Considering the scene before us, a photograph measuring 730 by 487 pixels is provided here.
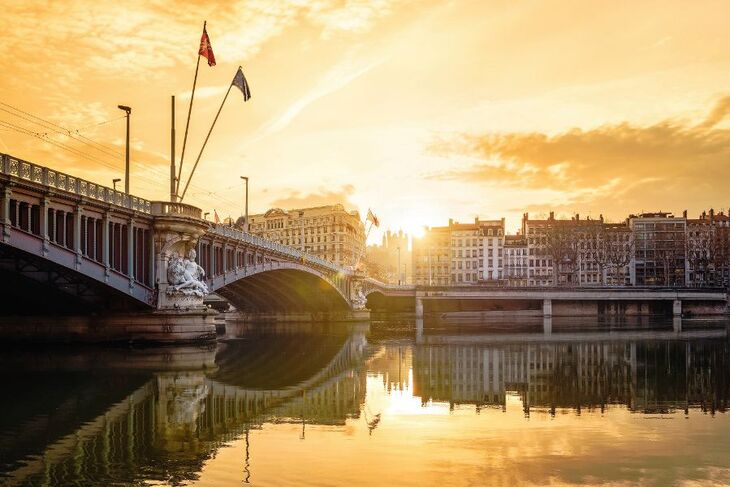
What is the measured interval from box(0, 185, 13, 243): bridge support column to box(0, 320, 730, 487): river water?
755cm

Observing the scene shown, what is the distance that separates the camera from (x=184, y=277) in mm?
57500

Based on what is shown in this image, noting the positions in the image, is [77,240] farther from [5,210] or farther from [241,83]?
[241,83]

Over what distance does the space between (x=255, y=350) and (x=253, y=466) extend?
41881 millimetres

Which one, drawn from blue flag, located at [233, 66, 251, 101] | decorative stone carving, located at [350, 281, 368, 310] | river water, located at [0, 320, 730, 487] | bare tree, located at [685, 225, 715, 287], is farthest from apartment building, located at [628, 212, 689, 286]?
blue flag, located at [233, 66, 251, 101]

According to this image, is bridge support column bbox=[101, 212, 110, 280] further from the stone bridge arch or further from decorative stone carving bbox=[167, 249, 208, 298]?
the stone bridge arch

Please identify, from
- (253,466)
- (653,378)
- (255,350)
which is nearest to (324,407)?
(253,466)

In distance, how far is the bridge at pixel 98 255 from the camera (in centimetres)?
4484

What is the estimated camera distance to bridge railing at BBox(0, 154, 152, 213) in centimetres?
4322

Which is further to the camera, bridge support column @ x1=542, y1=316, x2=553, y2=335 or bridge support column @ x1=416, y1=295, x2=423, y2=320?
bridge support column @ x1=416, y1=295, x2=423, y2=320

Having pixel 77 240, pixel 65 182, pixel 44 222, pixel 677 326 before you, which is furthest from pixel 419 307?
pixel 44 222

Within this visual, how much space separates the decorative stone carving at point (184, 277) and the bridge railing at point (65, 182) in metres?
4.53

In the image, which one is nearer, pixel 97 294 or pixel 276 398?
pixel 276 398

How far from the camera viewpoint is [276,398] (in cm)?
3078

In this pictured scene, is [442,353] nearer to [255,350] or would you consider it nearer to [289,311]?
[255,350]
